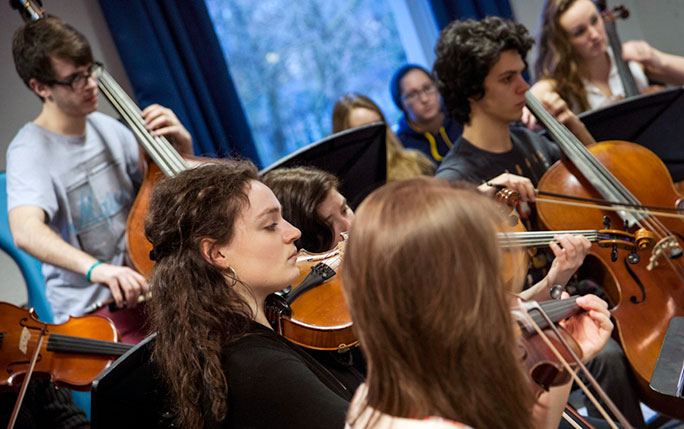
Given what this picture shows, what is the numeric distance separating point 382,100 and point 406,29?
416 mm

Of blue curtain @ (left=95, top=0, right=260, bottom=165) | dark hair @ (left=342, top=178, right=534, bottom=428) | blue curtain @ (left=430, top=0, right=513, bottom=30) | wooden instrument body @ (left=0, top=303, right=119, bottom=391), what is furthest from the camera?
blue curtain @ (left=430, top=0, right=513, bottom=30)

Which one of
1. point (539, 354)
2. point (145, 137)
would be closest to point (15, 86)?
point (145, 137)

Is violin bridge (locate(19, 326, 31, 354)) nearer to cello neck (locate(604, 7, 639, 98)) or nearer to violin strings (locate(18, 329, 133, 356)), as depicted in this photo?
violin strings (locate(18, 329, 133, 356))

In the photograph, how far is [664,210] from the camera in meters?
1.75

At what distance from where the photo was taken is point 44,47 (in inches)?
75.8

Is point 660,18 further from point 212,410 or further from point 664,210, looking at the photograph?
point 212,410

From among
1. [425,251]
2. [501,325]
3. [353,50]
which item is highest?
[353,50]

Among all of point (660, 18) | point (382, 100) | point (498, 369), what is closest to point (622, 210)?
point (498, 369)

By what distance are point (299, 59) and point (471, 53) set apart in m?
1.47

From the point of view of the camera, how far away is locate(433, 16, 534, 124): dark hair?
207cm

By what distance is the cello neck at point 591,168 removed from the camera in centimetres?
173

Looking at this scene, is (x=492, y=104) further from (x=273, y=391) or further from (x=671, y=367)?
(x=273, y=391)

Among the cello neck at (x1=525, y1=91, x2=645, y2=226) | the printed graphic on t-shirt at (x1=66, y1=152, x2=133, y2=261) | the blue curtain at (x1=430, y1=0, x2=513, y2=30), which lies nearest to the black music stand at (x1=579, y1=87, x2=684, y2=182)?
the cello neck at (x1=525, y1=91, x2=645, y2=226)

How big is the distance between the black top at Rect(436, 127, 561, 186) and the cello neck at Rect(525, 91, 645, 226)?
166mm
